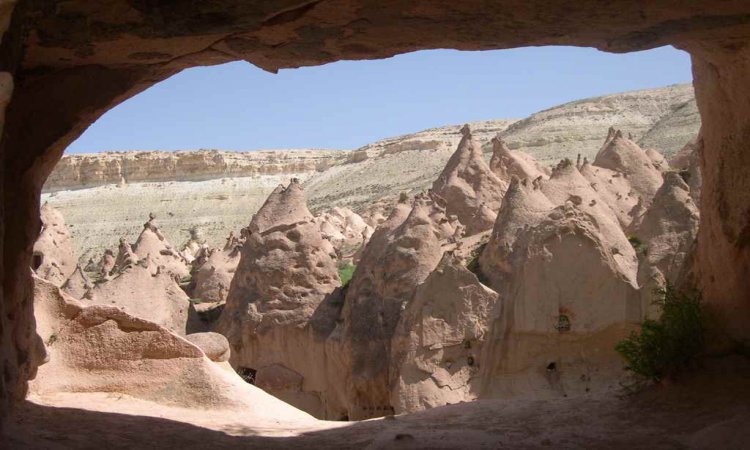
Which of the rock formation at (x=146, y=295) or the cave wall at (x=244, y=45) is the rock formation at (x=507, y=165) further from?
the cave wall at (x=244, y=45)

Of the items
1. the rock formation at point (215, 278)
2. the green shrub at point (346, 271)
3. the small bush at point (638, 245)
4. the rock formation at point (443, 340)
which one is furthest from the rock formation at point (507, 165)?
the rock formation at point (443, 340)

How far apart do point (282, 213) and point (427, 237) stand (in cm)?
331

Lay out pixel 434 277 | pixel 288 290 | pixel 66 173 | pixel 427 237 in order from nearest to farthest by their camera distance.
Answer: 1. pixel 434 277
2. pixel 427 237
3. pixel 288 290
4. pixel 66 173

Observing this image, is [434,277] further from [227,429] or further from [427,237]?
[227,429]

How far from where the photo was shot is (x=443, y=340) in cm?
1164

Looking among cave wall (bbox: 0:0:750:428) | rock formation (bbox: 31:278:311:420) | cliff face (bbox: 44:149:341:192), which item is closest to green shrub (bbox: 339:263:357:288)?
rock formation (bbox: 31:278:311:420)

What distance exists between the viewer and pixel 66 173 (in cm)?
7412

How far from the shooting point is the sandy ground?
20.8 ft

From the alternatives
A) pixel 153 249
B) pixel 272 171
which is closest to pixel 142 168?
pixel 272 171

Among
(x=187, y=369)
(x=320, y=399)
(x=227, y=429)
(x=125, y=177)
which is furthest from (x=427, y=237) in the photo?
(x=125, y=177)

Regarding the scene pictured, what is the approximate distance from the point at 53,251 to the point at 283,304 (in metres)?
7.35

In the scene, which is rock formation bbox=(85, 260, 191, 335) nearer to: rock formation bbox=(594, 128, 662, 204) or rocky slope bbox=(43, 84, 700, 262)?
rock formation bbox=(594, 128, 662, 204)

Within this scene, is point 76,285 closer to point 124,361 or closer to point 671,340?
point 124,361

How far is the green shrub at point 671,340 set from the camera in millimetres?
7387
